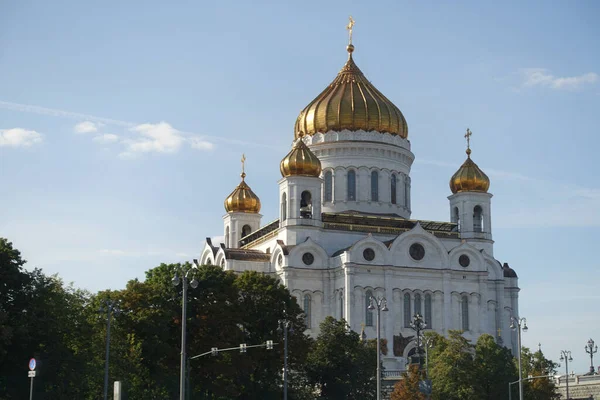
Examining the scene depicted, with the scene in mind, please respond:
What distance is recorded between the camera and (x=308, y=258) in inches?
3115

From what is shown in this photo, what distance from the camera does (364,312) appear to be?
77.8 metres

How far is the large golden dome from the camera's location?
86.2 metres

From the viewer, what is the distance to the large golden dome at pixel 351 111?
283 ft

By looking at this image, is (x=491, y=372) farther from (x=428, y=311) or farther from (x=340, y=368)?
(x=428, y=311)

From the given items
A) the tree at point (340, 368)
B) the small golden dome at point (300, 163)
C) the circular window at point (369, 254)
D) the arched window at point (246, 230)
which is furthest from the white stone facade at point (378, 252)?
the tree at point (340, 368)

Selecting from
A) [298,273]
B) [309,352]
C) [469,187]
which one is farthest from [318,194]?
[309,352]

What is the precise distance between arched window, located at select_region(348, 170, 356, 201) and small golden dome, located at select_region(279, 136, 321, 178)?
A: 17.0 ft

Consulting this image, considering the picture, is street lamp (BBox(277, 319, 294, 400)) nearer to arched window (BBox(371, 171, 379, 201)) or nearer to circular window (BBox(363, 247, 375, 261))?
circular window (BBox(363, 247, 375, 261))

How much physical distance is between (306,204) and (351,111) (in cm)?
940

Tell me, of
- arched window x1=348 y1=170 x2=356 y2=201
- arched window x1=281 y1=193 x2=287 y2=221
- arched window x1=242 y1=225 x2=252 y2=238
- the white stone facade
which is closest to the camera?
the white stone facade

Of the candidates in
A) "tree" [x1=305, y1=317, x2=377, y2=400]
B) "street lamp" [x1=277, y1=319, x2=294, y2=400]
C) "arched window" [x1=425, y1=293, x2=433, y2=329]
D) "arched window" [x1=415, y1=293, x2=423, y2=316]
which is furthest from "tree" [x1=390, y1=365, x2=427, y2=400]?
"arched window" [x1=415, y1=293, x2=423, y2=316]

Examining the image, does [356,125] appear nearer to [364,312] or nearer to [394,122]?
[394,122]

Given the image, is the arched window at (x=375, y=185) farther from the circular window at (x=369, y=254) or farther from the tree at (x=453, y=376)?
the tree at (x=453, y=376)

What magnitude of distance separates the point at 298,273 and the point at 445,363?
1846cm
